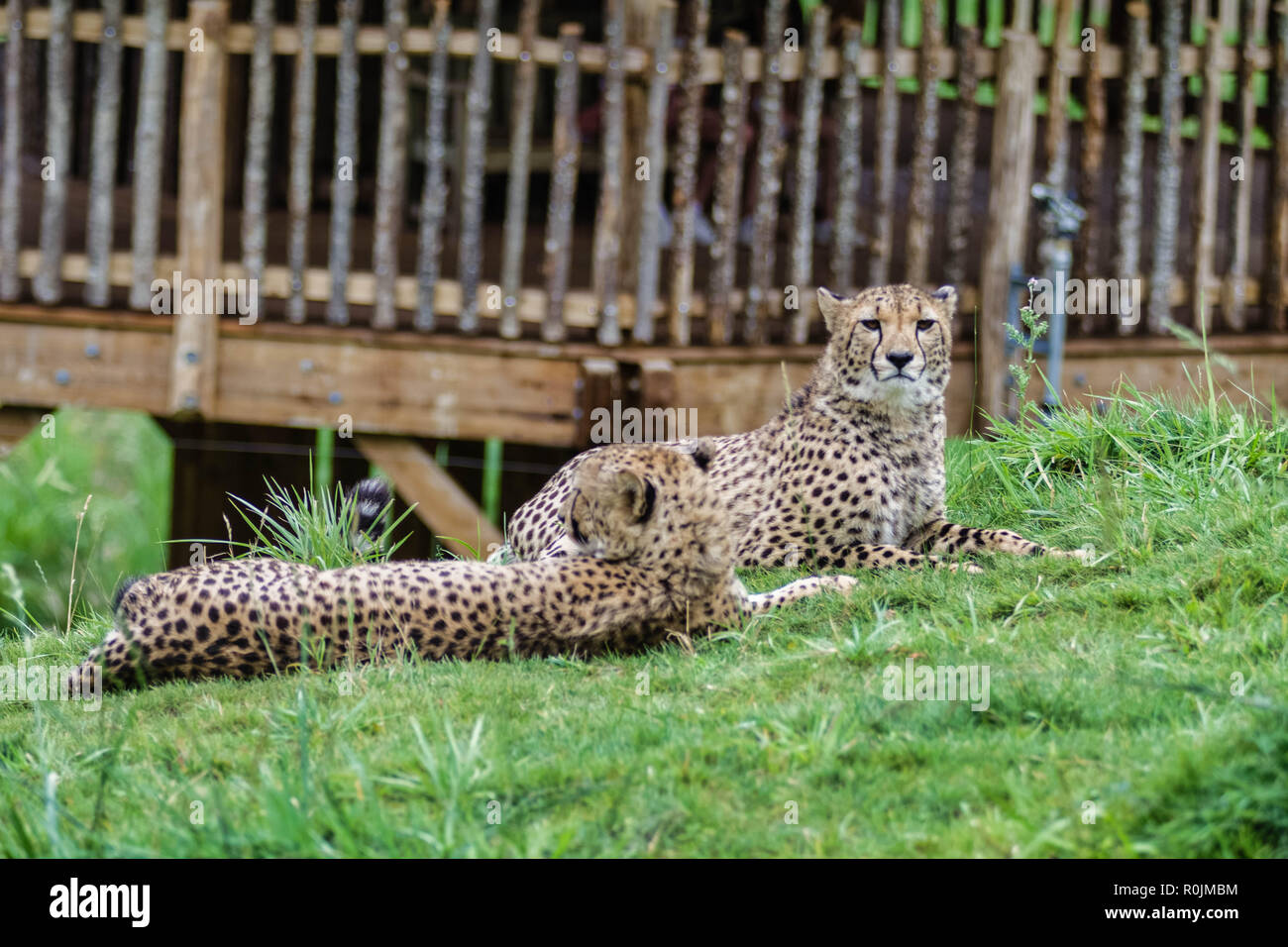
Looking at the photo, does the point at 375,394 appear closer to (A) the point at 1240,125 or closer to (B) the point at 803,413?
(B) the point at 803,413

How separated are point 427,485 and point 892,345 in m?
3.13

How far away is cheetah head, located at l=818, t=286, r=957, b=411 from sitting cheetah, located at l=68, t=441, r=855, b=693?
3.30 ft

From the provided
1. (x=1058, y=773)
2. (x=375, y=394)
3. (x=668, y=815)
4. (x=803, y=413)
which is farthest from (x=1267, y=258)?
(x=668, y=815)

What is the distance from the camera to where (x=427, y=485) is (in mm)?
7414

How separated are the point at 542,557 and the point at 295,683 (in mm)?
975

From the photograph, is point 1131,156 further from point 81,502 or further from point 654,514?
point 81,502

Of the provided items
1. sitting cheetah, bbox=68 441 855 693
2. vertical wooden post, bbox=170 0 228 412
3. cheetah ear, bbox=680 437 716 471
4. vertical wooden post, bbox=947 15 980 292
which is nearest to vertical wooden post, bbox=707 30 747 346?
vertical wooden post, bbox=947 15 980 292

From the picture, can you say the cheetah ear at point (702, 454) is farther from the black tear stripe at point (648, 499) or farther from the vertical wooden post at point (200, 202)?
the vertical wooden post at point (200, 202)

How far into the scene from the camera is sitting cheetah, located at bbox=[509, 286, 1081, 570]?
509cm

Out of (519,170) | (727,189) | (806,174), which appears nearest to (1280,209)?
(806,174)

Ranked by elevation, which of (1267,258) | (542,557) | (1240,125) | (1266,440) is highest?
(1240,125)

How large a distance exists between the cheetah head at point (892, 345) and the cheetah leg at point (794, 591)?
2.56 ft

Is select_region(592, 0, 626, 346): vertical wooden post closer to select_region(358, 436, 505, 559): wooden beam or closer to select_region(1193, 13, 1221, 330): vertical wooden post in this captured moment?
select_region(358, 436, 505, 559): wooden beam
